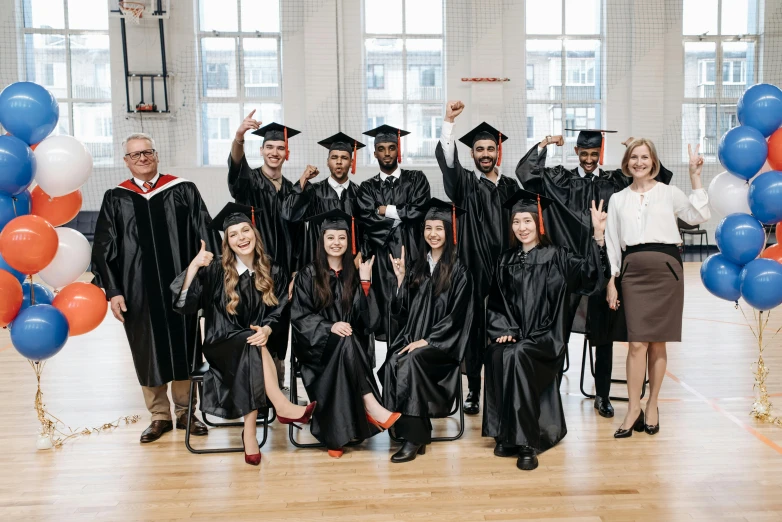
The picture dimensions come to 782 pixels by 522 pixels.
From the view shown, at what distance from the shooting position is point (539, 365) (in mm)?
3709

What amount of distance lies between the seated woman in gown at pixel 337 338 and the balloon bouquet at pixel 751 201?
2.04 m

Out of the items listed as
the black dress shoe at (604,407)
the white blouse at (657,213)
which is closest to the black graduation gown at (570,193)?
the black dress shoe at (604,407)

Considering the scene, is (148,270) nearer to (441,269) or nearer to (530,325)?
(441,269)

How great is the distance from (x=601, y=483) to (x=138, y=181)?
307cm

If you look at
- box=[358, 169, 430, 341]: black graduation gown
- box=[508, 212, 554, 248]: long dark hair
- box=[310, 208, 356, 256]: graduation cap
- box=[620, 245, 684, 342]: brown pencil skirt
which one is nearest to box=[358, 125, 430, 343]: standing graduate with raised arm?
box=[358, 169, 430, 341]: black graduation gown

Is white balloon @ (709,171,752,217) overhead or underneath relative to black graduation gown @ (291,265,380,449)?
overhead

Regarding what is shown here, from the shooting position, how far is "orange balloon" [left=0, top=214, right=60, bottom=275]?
3.45 metres

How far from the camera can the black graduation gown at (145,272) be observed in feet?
13.4

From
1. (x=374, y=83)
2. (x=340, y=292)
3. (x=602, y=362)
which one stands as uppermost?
(x=374, y=83)

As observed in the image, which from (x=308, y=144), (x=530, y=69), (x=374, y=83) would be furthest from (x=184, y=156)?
(x=530, y=69)

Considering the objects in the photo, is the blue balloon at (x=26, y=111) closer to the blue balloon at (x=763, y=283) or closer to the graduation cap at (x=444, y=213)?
the graduation cap at (x=444, y=213)

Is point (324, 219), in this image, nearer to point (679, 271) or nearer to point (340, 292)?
point (340, 292)

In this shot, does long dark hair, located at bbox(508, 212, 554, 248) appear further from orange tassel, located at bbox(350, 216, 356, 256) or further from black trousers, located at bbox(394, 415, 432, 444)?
black trousers, located at bbox(394, 415, 432, 444)

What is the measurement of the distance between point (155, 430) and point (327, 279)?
1.33 meters
